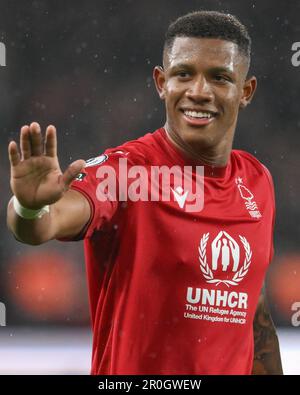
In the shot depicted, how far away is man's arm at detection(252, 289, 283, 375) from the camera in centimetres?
323

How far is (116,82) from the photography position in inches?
282

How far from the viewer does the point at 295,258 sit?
6.80 m

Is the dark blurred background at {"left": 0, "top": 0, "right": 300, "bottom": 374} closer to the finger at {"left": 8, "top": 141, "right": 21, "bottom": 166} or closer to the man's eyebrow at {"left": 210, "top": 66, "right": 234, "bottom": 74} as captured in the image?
the man's eyebrow at {"left": 210, "top": 66, "right": 234, "bottom": 74}

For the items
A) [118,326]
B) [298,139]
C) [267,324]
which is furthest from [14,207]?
[298,139]

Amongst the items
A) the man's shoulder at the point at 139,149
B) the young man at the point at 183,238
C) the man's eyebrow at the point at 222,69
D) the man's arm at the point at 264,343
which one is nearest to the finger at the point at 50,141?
the young man at the point at 183,238

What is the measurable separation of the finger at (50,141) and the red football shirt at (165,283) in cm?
43

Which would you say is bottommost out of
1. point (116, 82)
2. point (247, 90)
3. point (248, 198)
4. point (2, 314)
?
point (2, 314)

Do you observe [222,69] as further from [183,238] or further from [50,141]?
[50,141]

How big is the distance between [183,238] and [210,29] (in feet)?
2.52

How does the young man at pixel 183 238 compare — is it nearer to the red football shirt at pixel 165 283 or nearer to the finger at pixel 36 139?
the red football shirt at pixel 165 283

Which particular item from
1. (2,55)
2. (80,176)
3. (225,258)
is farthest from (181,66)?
(2,55)

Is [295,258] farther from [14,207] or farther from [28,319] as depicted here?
[14,207]

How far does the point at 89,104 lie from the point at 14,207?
499 centimetres

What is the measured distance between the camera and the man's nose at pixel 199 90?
2.81 m
